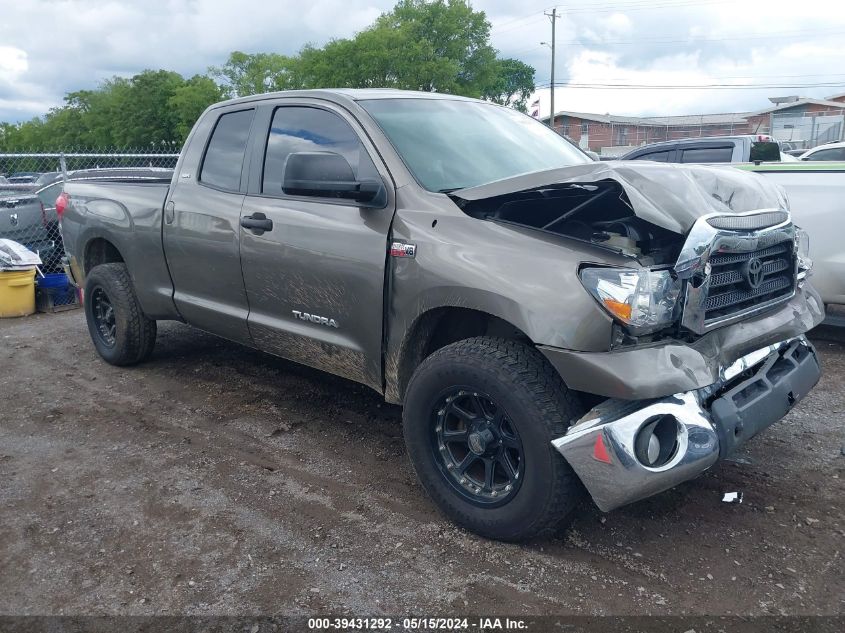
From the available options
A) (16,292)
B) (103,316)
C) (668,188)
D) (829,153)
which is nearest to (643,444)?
(668,188)

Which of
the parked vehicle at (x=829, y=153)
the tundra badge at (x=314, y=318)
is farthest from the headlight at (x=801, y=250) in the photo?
the parked vehicle at (x=829, y=153)

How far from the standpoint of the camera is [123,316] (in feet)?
17.2

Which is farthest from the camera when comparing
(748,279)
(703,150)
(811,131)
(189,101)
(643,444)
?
(189,101)

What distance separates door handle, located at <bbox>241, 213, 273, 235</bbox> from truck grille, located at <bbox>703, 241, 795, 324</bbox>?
7.62ft

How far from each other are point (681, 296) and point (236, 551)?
213 centimetres

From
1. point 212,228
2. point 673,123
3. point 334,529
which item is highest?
point 673,123

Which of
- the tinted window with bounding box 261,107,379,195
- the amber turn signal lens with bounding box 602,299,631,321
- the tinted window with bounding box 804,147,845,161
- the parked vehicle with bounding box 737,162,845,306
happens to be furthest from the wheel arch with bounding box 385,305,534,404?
the tinted window with bounding box 804,147,845,161

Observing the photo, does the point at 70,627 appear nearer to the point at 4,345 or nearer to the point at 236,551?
the point at 236,551

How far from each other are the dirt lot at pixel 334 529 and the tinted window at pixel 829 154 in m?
9.02

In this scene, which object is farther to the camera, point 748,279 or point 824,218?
point 824,218

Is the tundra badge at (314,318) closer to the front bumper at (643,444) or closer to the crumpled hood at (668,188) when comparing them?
the crumpled hood at (668,188)

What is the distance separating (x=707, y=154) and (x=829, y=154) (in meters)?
3.68

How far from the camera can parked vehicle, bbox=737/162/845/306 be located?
560 centimetres

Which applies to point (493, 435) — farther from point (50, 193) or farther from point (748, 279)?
point (50, 193)
